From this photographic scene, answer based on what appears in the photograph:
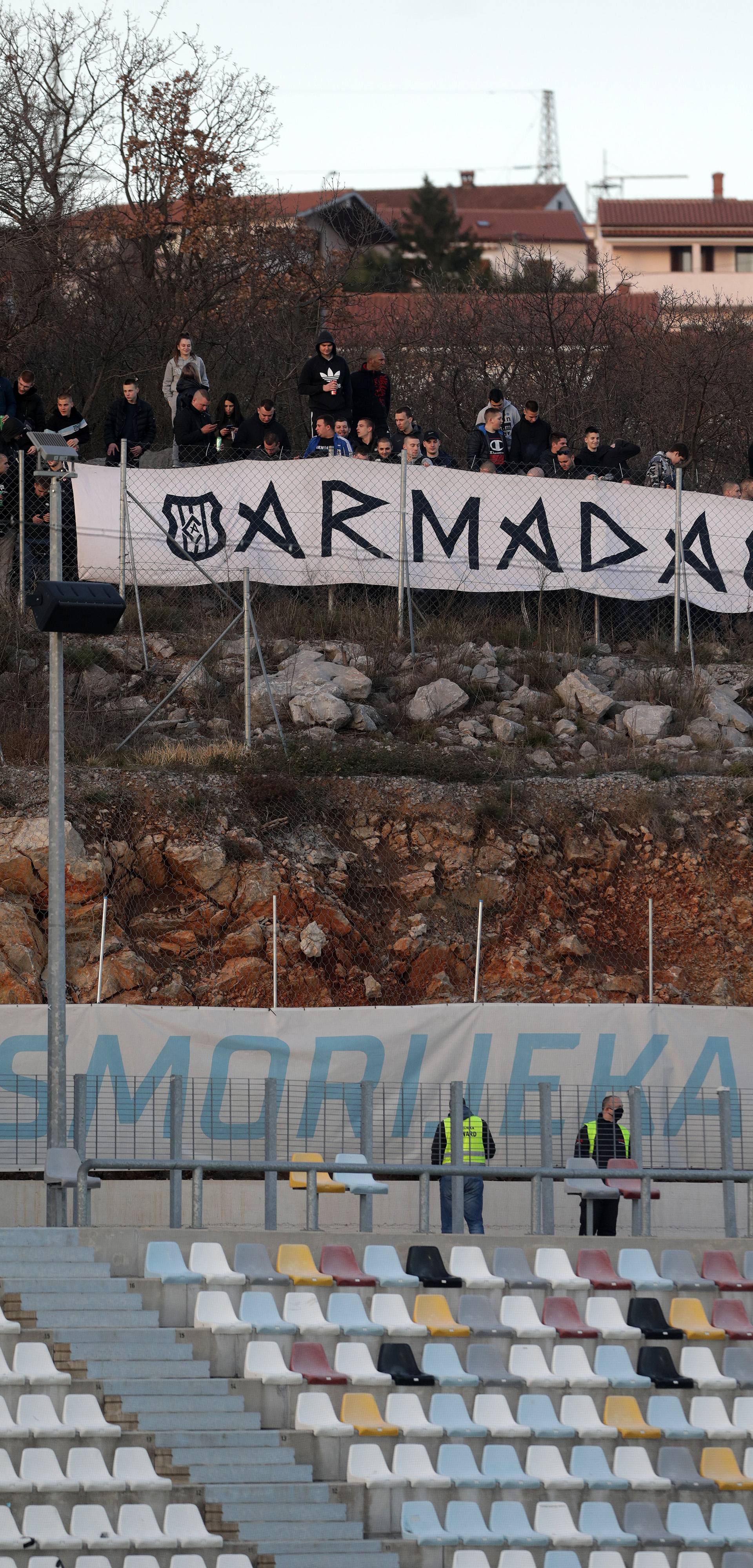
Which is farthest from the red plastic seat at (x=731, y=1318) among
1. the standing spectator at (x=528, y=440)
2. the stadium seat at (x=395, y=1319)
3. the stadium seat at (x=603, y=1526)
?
the standing spectator at (x=528, y=440)

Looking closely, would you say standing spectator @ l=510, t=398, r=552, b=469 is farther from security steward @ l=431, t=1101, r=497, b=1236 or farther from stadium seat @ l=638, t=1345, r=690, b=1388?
stadium seat @ l=638, t=1345, r=690, b=1388

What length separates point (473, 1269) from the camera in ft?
39.0

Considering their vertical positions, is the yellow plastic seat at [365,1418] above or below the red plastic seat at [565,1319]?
below

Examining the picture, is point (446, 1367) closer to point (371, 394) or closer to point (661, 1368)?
point (661, 1368)

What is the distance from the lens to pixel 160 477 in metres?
19.7

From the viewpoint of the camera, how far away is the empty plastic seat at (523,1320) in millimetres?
11680

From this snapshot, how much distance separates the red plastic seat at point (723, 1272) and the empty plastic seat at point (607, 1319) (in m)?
0.71

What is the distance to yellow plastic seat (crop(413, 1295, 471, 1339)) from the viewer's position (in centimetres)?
1155

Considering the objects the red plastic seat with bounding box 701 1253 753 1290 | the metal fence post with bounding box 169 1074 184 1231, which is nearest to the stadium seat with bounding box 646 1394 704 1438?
the red plastic seat with bounding box 701 1253 753 1290

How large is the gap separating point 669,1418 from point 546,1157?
1818 mm

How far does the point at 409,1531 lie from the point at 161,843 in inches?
316

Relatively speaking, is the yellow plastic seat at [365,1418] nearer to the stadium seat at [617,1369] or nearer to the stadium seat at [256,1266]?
the stadium seat at [256,1266]

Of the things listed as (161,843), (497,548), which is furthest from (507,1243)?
(497,548)

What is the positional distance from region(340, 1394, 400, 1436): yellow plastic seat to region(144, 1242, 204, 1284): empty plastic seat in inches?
46.2
